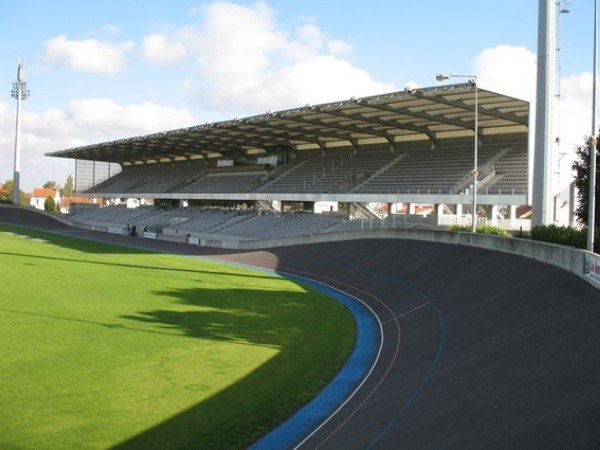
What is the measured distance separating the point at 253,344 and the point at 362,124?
115 feet

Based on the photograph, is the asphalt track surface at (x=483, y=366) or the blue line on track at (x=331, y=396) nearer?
the asphalt track surface at (x=483, y=366)

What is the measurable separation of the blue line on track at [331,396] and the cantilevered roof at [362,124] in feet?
62.8

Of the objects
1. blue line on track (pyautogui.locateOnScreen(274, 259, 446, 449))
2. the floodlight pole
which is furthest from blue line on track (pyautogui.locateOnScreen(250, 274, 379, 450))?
the floodlight pole

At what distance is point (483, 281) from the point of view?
20672 mm

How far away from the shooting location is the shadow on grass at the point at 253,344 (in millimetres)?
10617

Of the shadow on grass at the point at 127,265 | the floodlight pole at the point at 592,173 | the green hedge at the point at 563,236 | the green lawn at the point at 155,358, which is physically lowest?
the green lawn at the point at 155,358

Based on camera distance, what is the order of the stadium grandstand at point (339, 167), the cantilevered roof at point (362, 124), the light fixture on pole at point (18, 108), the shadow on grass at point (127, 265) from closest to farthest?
the shadow on grass at point (127, 265) → the cantilevered roof at point (362, 124) → the stadium grandstand at point (339, 167) → the light fixture on pole at point (18, 108)

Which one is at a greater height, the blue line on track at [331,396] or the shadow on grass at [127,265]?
the shadow on grass at [127,265]

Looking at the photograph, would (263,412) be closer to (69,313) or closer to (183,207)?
(69,313)

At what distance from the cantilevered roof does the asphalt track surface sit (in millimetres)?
15632

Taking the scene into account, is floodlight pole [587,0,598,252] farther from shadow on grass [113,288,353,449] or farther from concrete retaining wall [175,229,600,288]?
shadow on grass [113,288,353,449]

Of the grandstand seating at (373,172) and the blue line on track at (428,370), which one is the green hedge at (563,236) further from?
the grandstand seating at (373,172)

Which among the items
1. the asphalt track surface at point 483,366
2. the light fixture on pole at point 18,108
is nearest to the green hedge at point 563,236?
the asphalt track surface at point 483,366

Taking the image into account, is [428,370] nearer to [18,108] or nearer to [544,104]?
[544,104]
